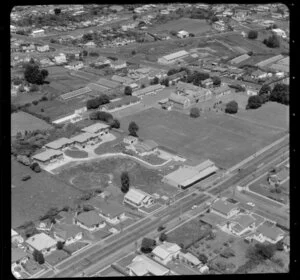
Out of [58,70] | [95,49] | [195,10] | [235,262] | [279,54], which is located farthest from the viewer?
[195,10]

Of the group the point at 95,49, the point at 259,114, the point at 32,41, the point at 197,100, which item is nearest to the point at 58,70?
the point at 95,49

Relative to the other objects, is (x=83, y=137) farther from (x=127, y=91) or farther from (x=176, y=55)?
(x=176, y=55)

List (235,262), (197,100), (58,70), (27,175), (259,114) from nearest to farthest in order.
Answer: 1. (235,262)
2. (27,175)
3. (259,114)
4. (197,100)
5. (58,70)

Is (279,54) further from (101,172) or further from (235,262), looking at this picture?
(235,262)

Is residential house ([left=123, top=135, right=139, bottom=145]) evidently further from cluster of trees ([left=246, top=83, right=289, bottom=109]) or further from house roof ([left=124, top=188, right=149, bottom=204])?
cluster of trees ([left=246, top=83, right=289, bottom=109])

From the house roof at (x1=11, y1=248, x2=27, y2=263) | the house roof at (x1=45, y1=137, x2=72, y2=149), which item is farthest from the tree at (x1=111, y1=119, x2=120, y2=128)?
the house roof at (x1=11, y1=248, x2=27, y2=263)

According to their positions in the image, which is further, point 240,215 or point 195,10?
point 195,10

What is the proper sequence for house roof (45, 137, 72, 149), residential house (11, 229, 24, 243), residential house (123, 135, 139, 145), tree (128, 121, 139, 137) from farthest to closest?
tree (128, 121, 139, 137) < residential house (123, 135, 139, 145) < house roof (45, 137, 72, 149) < residential house (11, 229, 24, 243)
